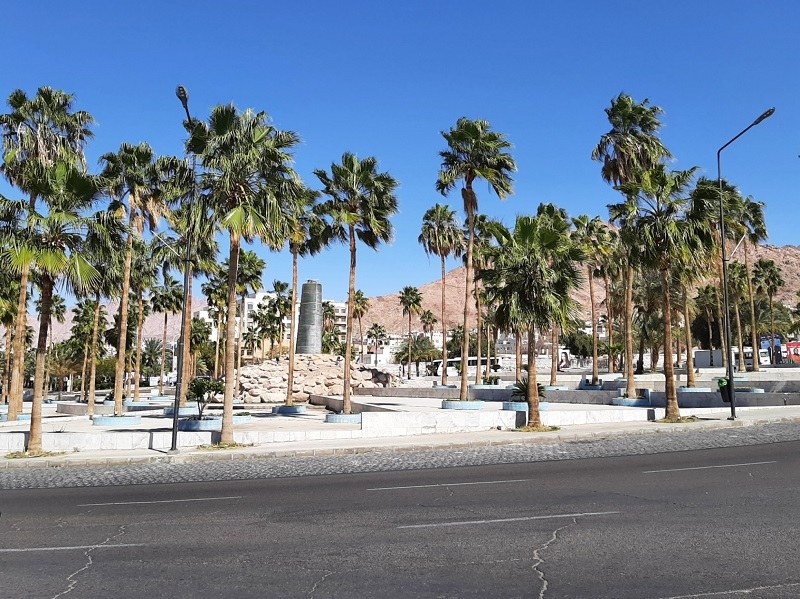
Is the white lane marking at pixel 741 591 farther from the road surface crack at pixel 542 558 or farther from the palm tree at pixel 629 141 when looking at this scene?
the palm tree at pixel 629 141

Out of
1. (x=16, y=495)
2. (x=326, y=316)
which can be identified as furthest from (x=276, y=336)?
(x=16, y=495)

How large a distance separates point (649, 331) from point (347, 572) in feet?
210

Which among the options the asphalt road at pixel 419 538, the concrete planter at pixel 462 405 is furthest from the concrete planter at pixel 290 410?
the asphalt road at pixel 419 538

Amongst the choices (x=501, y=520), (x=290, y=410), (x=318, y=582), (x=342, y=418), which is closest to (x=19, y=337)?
(x=342, y=418)

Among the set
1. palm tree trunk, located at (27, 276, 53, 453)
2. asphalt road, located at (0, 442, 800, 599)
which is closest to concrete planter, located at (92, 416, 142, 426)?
palm tree trunk, located at (27, 276, 53, 453)

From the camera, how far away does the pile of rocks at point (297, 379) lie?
4631cm

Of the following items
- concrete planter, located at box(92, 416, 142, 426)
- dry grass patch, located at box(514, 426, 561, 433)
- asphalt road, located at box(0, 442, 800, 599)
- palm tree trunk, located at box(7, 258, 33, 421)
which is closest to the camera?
asphalt road, located at box(0, 442, 800, 599)

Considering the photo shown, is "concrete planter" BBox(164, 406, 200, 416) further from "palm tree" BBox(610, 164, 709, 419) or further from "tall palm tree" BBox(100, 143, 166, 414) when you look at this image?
"palm tree" BBox(610, 164, 709, 419)

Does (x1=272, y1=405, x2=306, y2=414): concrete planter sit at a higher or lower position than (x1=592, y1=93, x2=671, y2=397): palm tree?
lower

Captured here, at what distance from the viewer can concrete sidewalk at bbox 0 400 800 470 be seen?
17656 millimetres

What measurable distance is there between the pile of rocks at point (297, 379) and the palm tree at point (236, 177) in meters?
26.3

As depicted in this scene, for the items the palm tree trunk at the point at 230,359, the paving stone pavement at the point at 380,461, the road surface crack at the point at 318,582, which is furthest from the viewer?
the palm tree trunk at the point at 230,359

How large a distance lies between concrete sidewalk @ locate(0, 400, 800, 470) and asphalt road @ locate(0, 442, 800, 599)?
186 inches

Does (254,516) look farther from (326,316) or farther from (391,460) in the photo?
(326,316)
